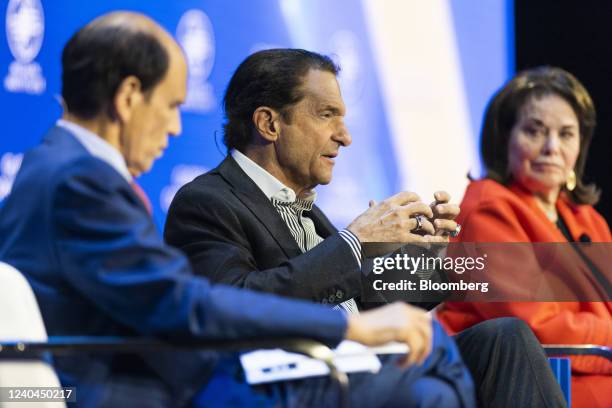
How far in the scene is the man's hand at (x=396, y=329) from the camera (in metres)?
1.83

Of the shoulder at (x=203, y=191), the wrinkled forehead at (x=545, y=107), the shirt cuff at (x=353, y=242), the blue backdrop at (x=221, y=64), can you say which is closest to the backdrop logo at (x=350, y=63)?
the blue backdrop at (x=221, y=64)

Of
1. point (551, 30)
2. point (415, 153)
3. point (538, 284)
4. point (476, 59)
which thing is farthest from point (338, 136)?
point (551, 30)

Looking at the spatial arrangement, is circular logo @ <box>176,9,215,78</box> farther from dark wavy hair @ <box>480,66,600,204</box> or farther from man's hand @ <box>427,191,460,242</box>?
man's hand @ <box>427,191,460,242</box>

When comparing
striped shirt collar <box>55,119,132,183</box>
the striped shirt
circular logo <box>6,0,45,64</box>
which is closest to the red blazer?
the striped shirt

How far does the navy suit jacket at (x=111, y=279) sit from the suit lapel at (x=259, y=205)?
92 cm

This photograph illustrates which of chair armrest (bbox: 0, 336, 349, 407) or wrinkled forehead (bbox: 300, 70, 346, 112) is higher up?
wrinkled forehead (bbox: 300, 70, 346, 112)

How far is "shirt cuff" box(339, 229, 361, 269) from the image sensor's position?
2605 mm

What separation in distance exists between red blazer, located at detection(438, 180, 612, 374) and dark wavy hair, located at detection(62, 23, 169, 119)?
180 cm

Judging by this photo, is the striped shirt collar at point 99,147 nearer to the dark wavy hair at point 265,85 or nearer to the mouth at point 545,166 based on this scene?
the dark wavy hair at point 265,85

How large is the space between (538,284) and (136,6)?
1.76 meters

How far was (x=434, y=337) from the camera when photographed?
2041 millimetres

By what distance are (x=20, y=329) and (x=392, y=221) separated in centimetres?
114

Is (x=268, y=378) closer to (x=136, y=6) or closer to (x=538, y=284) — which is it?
(x=538, y=284)

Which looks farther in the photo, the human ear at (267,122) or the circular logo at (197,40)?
the circular logo at (197,40)
